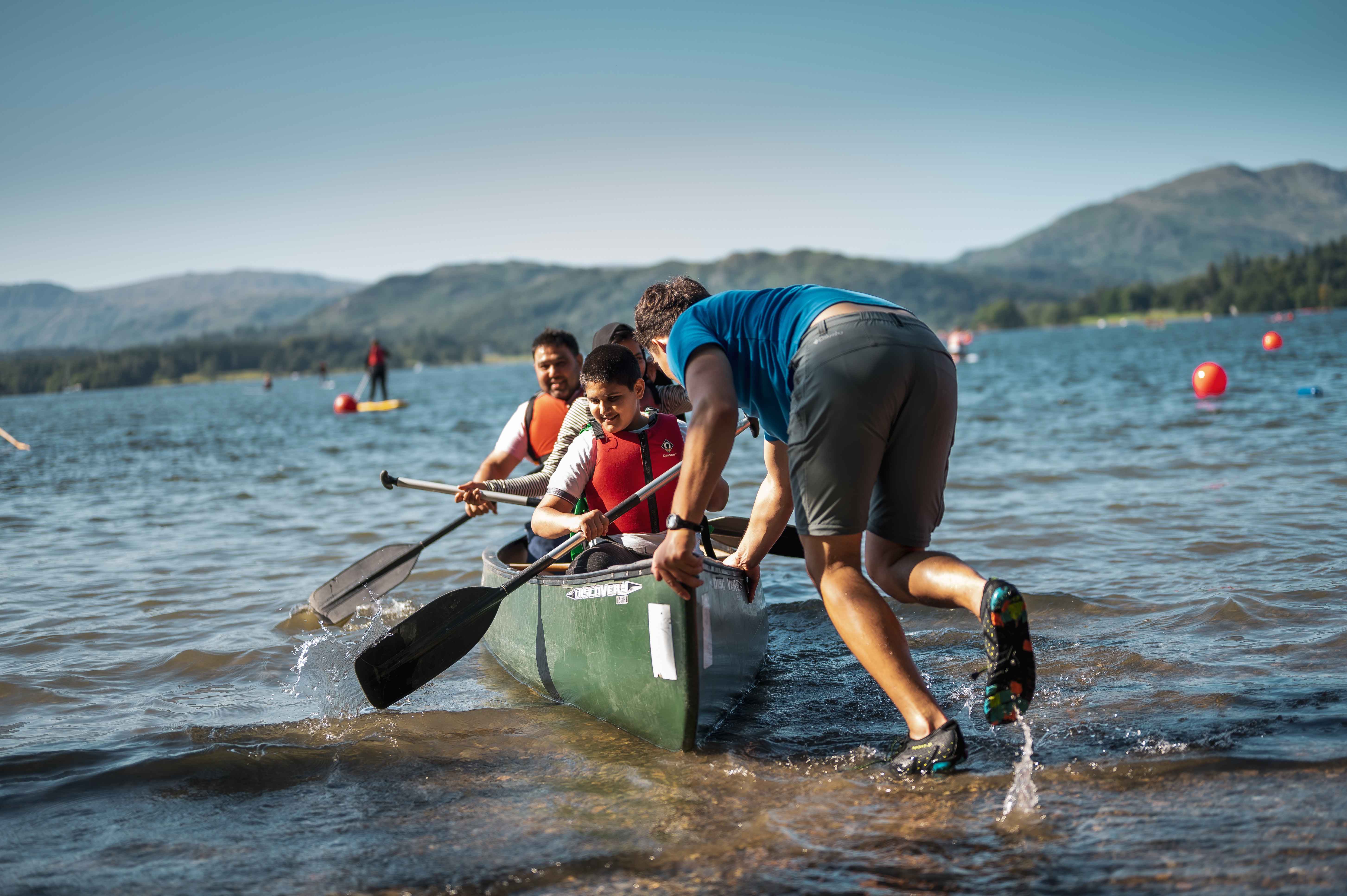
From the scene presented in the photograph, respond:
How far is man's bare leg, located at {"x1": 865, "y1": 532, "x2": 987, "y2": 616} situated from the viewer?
336 centimetres

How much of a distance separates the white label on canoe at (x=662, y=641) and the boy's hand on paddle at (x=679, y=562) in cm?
32

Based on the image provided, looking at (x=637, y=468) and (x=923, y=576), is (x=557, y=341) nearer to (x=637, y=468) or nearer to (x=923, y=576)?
(x=637, y=468)

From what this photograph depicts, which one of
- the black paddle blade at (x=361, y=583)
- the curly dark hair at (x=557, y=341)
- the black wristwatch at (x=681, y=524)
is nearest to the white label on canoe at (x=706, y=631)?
the black wristwatch at (x=681, y=524)

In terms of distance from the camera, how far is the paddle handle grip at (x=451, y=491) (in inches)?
234

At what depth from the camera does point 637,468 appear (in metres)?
4.91

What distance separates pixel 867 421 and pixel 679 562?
84cm

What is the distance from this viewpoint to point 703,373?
11.3 feet

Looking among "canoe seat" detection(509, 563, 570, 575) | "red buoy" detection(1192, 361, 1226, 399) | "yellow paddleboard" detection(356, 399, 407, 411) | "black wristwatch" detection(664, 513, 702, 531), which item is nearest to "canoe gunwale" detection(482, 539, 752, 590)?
"canoe seat" detection(509, 563, 570, 575)

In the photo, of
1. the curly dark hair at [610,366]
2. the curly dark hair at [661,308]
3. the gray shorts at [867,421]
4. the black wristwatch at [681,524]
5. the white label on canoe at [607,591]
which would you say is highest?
the curly dark hair at [661,308]

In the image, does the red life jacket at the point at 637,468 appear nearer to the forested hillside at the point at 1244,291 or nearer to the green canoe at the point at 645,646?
the green canoe at the point at 645,646

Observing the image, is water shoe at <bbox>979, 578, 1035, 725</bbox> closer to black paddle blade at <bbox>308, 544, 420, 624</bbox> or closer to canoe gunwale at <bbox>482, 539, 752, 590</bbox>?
canoe gunwale at <bbox>482, 539, 752, 590</bbox>

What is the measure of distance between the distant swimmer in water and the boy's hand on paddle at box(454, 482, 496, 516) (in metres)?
30.4

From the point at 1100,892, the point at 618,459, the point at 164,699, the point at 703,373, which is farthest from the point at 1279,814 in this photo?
the point at 164,699

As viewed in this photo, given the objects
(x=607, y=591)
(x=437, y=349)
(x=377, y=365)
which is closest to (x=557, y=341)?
(x=607, y=591)
